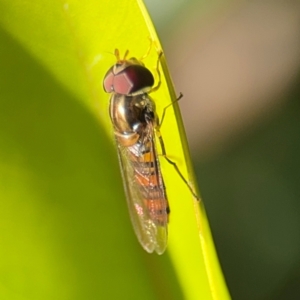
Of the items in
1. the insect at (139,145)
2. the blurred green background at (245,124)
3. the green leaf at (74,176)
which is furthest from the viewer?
the blurred green background at (245,124)

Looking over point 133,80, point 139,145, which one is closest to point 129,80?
point 133,80

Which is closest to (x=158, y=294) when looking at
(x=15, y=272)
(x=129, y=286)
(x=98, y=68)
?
(x=129, y=286)

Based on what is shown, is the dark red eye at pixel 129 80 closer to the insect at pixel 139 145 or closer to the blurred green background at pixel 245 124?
the insect at pixel 139 145

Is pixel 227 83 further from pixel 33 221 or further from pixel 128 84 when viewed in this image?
pixel 33 221

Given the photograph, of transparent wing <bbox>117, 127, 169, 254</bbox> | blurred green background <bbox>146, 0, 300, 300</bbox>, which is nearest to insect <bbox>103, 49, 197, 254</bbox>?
transparent wing <bbox>117, 127, 169, 254</bbox>

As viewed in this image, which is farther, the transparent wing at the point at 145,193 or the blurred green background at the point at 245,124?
the blurred green background at the point at 245,124

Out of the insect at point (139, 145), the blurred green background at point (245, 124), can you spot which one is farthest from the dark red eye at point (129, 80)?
the blurred green background at point (245, 124)
